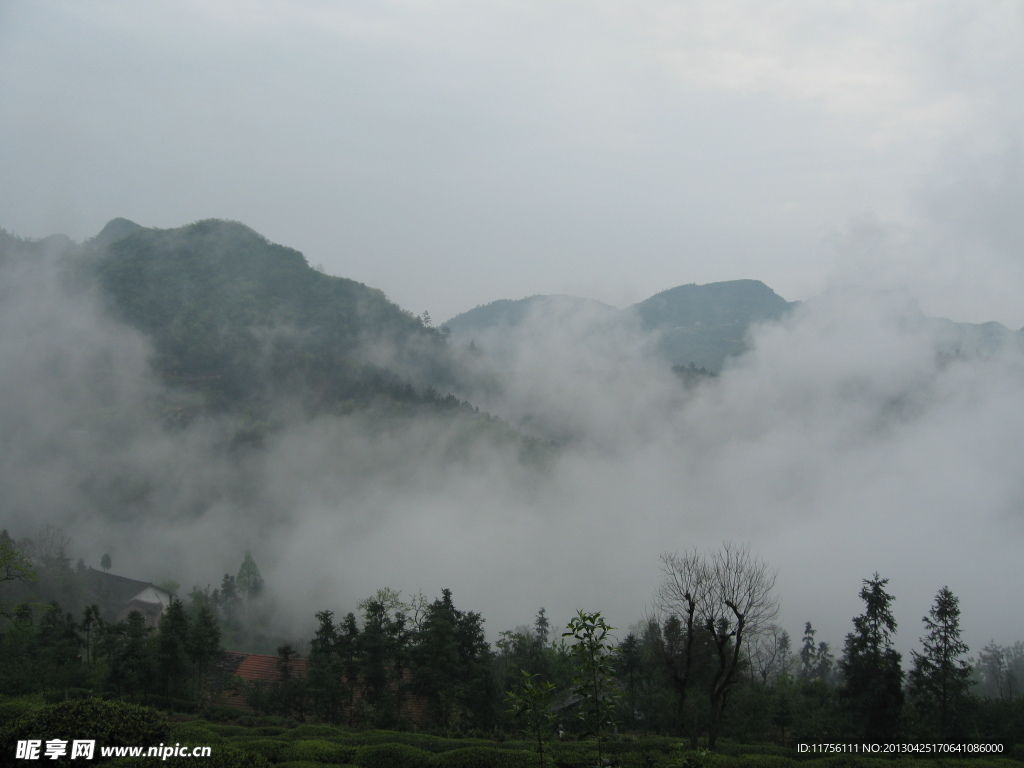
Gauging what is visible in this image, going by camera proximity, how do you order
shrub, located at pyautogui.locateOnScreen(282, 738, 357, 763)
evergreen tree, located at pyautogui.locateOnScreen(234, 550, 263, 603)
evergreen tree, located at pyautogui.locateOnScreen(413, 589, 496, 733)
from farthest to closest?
evergreen tree, located at pyautogui.locateOnScreen(234, 550, 263, 603)
evergreen tree, located at pyautogui.locateOnScreen(413, 589, 496, 733)
shrub, located at pyautogui.locateOnScreen(282, 738, 357, 763)

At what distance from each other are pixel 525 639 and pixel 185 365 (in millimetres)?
92867

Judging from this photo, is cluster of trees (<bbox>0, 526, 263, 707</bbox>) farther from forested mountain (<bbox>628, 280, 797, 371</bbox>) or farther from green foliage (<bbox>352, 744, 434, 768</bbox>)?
forested mountain (<bbox>628, 280, 797, 371</bbox>)

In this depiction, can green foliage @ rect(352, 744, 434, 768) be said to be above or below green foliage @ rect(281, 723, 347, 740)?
above

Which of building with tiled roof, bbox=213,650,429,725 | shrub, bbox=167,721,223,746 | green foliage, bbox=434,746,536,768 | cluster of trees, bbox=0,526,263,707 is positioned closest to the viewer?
shrub, bbox=167,721,223,746

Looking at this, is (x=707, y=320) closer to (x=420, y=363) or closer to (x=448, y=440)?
(x=420, y=363)

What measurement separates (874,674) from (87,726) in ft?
70.9

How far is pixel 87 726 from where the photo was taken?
1063 centimetres

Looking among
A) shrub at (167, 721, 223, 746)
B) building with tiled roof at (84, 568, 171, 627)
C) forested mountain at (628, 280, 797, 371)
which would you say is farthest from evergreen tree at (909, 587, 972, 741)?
forested mountain at (628, 280, 797, 371)

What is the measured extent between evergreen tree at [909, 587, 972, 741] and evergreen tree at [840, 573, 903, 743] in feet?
6.82

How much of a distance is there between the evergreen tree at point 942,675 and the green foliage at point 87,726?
A: 904 inches

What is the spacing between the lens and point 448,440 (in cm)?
10106

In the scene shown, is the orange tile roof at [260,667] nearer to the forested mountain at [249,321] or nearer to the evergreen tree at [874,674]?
the evergreen tree at [874,674]

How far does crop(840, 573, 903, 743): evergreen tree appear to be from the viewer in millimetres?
20078

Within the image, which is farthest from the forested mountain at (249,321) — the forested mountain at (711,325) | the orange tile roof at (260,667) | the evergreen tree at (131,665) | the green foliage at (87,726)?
the green foliage at (87,726)
